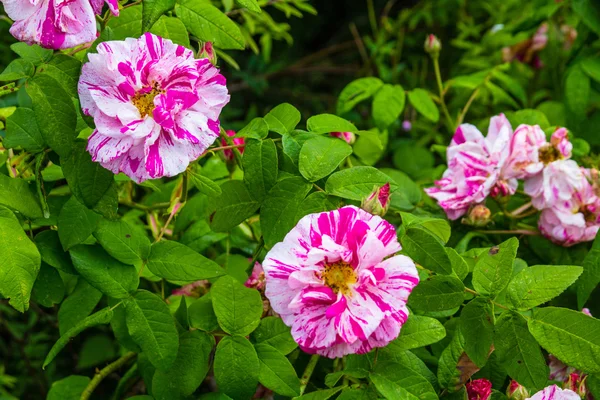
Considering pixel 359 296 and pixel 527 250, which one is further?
pixel 527 250

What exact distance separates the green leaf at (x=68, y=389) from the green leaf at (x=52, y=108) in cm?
45

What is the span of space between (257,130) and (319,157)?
0.09 m

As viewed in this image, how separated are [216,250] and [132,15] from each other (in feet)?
1.55

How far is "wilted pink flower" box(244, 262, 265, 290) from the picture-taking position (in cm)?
100

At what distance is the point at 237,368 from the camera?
87cm

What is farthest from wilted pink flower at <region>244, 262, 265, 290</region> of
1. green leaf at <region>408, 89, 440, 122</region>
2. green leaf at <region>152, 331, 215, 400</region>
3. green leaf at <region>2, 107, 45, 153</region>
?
green leaf at <region>408, 89, 440, 122</region>

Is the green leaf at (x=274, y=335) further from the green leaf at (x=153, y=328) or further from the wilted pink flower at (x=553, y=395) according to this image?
the wilted pink flower at (x=553, y=395)

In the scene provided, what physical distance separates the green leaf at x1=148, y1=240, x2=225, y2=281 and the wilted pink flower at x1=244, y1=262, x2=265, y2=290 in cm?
12

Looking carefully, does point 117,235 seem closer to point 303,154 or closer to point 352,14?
point 303,154

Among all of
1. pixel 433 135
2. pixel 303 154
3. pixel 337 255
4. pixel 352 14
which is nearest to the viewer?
pixel 337 255

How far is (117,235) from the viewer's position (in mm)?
927

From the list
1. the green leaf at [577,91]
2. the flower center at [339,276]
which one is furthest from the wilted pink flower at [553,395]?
the green leaf at [577,91]

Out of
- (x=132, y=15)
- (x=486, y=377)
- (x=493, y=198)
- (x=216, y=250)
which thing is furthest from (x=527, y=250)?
(x=132, y=15)

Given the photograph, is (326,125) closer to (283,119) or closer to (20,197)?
(283,119)
